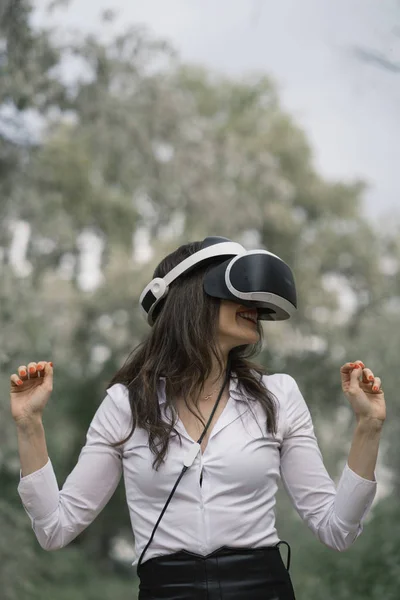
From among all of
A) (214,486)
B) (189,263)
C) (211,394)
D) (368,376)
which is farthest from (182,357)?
(368,376)

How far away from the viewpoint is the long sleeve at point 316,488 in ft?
6.59

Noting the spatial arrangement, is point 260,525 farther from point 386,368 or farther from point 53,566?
point 53,566

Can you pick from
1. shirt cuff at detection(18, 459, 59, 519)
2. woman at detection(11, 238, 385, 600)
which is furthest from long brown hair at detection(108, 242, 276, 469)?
shirt cuff at detection(18, 459, 59, 519)

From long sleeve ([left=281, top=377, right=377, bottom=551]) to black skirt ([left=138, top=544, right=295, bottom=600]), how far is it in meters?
0.16

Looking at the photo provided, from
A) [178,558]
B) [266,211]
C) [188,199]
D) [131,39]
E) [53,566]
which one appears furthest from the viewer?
[266,211]

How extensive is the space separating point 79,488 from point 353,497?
0.60 metres

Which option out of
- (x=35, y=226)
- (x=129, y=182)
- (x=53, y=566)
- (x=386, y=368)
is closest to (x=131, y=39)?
(x=129, y=182)

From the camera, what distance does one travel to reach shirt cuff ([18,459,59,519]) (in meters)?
2.03

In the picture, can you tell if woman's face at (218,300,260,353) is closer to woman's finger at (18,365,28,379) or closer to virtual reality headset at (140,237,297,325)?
virtual reality headset at (140,237,297,325)

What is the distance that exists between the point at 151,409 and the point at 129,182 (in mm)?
8125

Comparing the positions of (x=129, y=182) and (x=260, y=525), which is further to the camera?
(x=129, y=182)

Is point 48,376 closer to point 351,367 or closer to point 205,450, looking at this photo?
point 205,450

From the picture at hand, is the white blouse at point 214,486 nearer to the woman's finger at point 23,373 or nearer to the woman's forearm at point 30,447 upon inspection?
the woman's forearm at point 30,447

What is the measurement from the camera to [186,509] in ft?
6.49
